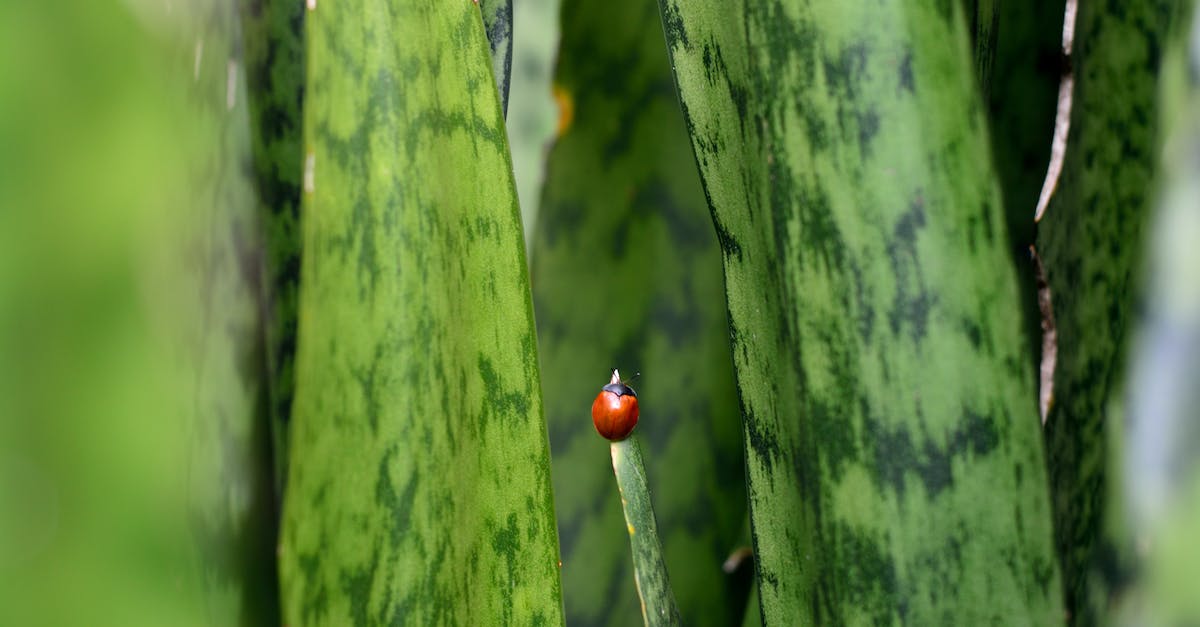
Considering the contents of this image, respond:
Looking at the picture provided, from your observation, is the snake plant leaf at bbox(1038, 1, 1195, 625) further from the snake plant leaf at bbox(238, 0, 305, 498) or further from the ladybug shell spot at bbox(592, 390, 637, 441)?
the snake plant leaf at bbox(238, 0, 305, 498)

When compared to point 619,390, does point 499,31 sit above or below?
above

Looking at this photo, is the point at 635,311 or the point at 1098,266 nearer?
the point at 1098,266

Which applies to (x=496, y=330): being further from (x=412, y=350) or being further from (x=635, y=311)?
(x=635, y=311)

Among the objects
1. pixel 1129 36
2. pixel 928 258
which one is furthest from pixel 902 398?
pixel 1129 36

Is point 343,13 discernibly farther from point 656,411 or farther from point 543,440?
point 656,411

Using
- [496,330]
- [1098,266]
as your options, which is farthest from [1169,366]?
[496,330]

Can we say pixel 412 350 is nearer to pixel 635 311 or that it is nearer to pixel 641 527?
pixel 641 527
